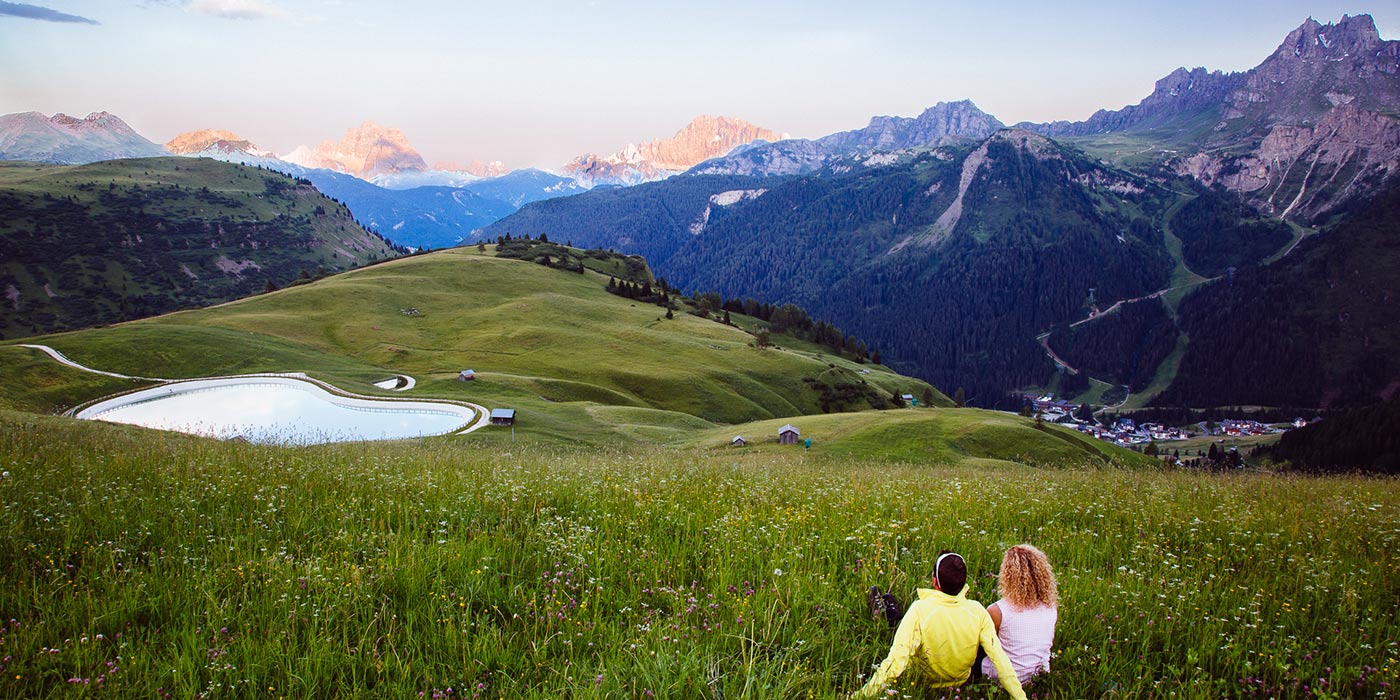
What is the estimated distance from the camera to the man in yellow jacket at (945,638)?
5.09 metres

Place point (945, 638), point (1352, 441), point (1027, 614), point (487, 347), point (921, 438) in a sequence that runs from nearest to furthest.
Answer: point (945, 638) < point (1027, 614) < point (921, 438) < point (487, 347) < point (1352, 441)

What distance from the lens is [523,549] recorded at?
269 inches

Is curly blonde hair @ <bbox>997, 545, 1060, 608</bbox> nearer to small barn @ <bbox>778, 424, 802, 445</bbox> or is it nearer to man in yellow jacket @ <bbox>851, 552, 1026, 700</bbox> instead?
man in yellow jacket @ <bbox>851, 552, 1026, 700</bbox>

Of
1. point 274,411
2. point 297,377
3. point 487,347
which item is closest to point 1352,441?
point 487,347

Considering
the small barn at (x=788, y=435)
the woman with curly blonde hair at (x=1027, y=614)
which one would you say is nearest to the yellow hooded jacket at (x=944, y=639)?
the woman with curly blonde hair at (x=1027, y=614)

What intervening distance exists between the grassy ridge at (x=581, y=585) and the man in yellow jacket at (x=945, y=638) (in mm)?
236

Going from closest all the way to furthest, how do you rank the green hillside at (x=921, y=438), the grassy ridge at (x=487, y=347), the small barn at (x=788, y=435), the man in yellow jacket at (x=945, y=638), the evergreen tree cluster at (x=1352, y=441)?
the man in yellow jacket at (x=945, y=638) < the green hillside at (x=921, y=438) < the small barn at (x=788, y=435) < the grassy ridge at (x=487, y=347) < the evergreen tree cluster at (x=1352, y=441)

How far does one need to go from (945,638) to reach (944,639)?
0.01 m

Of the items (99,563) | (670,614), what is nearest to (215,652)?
(99,563)

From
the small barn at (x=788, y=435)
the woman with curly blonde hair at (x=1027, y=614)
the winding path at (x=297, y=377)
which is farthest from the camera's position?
the small barn at (x=788, y=435)

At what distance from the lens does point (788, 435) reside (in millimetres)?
52719

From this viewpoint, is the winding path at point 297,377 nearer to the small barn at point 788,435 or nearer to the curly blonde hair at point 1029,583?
the small barn at point 788,435

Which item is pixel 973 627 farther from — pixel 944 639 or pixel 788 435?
pixel 788 435

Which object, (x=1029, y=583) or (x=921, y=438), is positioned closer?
(x=1029, y=583)
